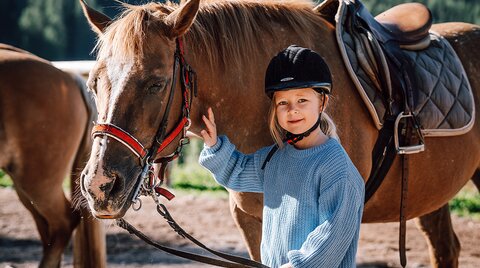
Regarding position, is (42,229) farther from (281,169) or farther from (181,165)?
(181,165)

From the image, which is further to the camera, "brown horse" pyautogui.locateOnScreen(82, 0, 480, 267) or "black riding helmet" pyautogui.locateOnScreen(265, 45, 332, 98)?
"brown horse" pyautogui.locateOnScreen(82, 0, 480, 267)

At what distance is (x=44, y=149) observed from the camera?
14.1ft

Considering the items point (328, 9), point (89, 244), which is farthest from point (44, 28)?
point (328, 9)

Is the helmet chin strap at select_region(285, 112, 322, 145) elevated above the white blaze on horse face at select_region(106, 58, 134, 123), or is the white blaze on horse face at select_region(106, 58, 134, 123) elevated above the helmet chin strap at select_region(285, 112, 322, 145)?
the white blaze on horse face at select_region(106, 58, 134, 123)

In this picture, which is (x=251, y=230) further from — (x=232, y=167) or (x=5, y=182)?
(x=5, y=182)

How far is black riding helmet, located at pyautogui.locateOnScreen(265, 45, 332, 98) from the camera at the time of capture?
1941 mm

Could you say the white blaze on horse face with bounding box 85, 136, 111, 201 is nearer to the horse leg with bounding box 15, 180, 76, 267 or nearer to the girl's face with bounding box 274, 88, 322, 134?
the girl's face with bounding box 274, 88, 322, 134

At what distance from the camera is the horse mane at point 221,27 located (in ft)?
7.32

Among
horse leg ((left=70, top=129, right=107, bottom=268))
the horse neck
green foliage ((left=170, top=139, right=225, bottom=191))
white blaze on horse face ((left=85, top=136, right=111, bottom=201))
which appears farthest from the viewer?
green foliage ((left=170, top=139, right=225, bottom=191))

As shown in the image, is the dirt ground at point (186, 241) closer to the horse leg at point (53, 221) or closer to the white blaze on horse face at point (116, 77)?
the horse leg at point (53, 221)

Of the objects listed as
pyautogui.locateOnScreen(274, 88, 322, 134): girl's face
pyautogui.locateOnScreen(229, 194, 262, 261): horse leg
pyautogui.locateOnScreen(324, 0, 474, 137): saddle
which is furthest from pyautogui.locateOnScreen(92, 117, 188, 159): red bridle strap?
pyautogui.locateOnScreen(324, 0, 474, 137): saddle

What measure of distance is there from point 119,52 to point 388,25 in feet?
5.55

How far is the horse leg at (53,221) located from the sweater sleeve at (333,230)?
285cm

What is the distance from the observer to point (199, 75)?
2459mm
